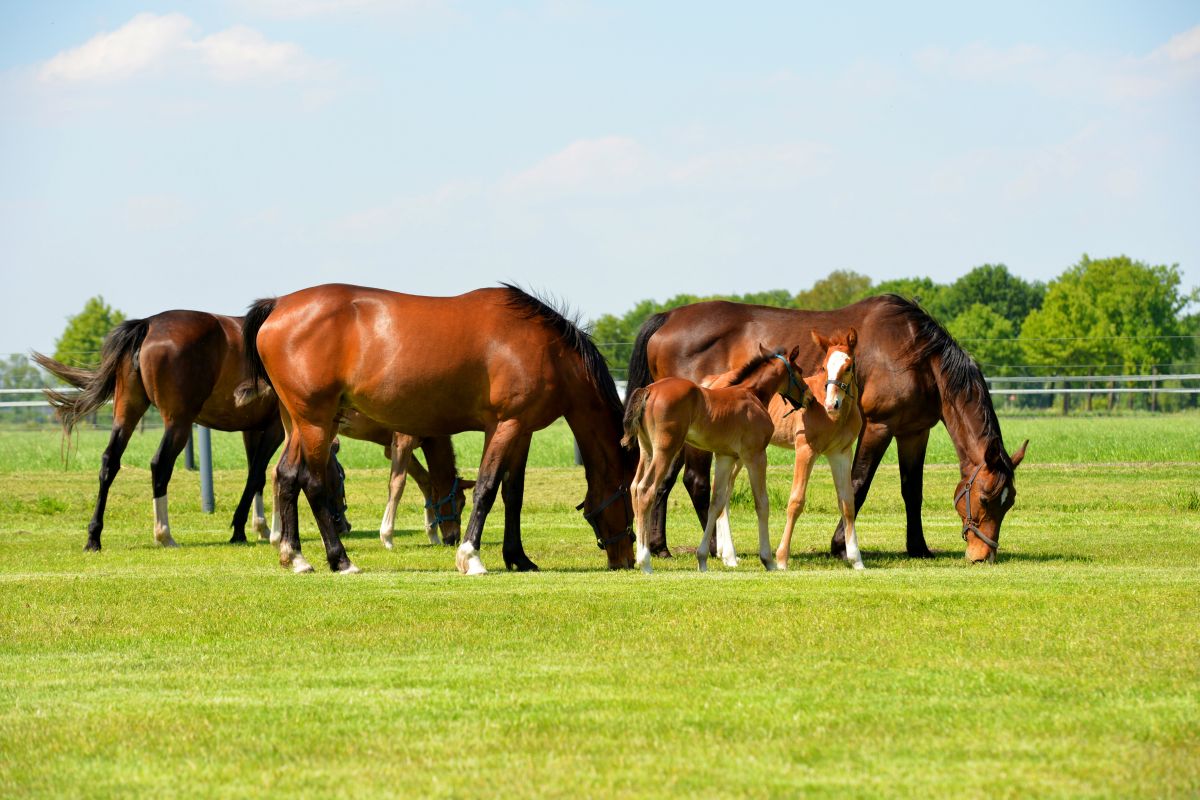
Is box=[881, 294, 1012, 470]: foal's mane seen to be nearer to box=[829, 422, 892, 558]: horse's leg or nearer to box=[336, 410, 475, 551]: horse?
box=[829, 422, 892, 558]: horse's leg

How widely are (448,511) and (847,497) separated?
4.95 metres

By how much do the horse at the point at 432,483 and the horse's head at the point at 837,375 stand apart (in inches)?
195

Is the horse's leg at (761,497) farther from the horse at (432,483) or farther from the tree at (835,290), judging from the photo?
the tree at (835,290)

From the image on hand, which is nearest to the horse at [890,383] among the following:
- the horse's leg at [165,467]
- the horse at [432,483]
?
the horse at [432,483]

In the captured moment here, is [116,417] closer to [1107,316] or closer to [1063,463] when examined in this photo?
[1063,463]

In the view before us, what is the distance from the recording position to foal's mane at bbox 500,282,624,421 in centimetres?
1314

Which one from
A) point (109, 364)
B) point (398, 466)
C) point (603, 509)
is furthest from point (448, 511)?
point (109, 364)

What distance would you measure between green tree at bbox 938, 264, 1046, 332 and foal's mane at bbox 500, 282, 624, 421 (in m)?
112

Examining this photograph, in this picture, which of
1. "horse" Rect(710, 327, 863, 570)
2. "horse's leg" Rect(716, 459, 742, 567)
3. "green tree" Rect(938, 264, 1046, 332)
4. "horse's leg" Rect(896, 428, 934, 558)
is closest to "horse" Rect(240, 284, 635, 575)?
"horse's leg" Rect(716, 459, 742, 567)

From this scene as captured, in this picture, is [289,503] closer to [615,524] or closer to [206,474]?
[615,524]

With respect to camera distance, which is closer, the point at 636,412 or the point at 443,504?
the point at 636,412

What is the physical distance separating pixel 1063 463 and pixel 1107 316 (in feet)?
207

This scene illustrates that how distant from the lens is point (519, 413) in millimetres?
12781

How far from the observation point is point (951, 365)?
14.4 metres
